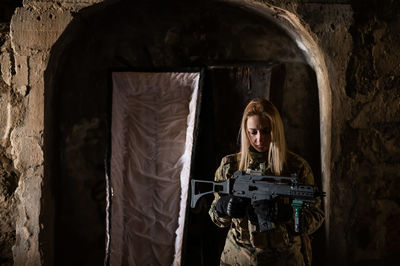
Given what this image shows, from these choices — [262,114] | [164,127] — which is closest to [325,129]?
[262,114]

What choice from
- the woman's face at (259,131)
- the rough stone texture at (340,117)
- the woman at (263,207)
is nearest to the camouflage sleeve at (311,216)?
the woman at (263,207)

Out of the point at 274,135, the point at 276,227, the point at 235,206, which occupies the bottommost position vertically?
the point at 276,227

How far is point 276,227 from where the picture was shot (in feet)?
5.63

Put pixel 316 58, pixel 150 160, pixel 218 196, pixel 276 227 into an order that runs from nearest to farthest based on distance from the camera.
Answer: pixel 276 227
pixel 218 196
pixel 316 58
pixel 150 160

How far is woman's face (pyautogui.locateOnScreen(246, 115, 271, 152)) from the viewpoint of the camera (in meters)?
1.77

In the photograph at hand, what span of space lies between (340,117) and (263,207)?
1.27 metres

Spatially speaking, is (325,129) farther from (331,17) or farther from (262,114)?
(262,114)

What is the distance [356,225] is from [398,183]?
0.48 meters

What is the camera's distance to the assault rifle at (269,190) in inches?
62.1

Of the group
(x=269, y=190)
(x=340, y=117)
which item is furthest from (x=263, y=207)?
(x=340, y=117)

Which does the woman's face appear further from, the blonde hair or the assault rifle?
the assault rifle

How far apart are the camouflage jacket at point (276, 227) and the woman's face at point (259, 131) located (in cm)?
6

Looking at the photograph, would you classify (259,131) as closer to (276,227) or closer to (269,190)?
(269,190)

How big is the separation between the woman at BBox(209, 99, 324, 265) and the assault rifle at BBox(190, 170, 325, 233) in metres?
0.04
